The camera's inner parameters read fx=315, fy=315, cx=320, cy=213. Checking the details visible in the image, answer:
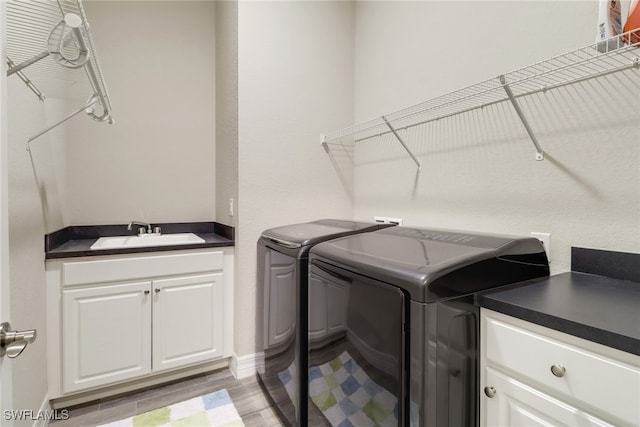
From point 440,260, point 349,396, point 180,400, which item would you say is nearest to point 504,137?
point 440,260

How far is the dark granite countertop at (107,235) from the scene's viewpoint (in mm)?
1733

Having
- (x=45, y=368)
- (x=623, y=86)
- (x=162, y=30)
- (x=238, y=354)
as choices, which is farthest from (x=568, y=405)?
(x=162, y=30)

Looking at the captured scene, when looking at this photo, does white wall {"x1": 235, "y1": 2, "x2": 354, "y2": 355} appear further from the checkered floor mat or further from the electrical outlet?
the electrical outlet

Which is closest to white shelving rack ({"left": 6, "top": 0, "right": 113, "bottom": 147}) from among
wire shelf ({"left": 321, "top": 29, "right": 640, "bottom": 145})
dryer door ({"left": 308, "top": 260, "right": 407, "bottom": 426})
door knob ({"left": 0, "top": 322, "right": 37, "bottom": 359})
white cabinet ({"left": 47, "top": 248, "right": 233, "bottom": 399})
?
door knob ({"left": 0, "top": 322, "right": 37, "bottom": 359})

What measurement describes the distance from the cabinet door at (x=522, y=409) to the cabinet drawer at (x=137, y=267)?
5.47ft

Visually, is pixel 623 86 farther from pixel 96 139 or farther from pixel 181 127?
pixel 96 139

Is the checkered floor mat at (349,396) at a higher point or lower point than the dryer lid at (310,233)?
lower

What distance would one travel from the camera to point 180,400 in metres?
1.87

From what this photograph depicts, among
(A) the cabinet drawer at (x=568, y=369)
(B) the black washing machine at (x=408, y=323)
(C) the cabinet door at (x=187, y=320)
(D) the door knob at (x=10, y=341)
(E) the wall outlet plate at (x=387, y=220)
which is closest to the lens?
(D) the door knob at (x=10, y=341)

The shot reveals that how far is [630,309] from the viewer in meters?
0.84

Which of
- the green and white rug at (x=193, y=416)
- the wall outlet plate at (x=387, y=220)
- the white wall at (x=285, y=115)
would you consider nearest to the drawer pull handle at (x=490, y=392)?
the wall outlet plate at (x=387, y=220)

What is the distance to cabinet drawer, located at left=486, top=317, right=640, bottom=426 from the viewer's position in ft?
2.28

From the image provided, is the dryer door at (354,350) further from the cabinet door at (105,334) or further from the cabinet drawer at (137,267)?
the cabinet door at (105,334)

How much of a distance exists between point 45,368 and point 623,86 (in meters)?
2.85
